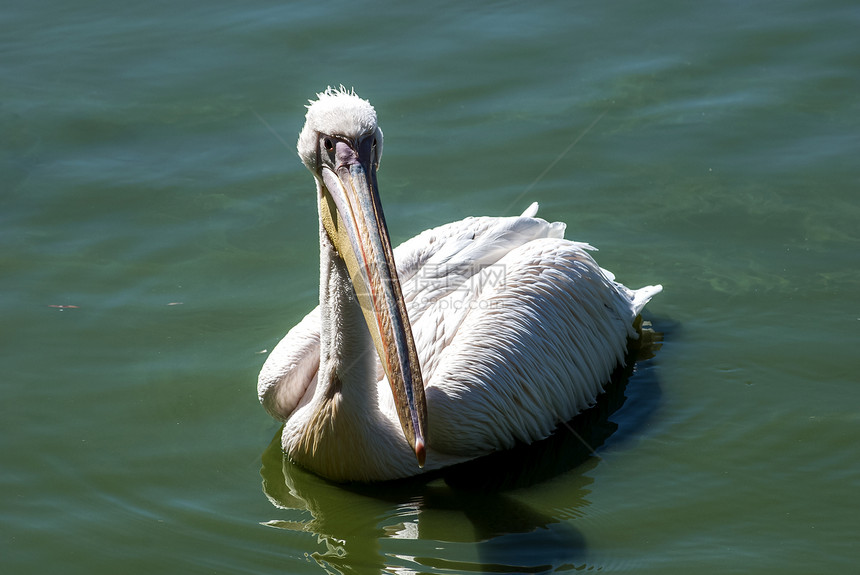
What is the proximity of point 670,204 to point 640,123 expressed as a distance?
938 mm

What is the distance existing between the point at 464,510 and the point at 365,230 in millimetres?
1165

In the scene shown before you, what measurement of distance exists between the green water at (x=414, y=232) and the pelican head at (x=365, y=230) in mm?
681

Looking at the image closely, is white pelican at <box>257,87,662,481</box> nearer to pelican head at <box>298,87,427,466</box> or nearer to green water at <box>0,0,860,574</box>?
pelican head at <box>298,87,427,466</box>

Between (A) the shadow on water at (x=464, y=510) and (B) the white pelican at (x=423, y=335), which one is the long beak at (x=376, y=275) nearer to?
(B) the white pelican at (x=423, y=335)

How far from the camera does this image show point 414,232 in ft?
19.5

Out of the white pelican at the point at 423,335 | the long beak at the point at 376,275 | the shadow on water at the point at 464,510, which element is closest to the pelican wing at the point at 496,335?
the white pelican at the point at 423,335

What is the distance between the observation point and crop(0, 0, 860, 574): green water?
3988 millimetres

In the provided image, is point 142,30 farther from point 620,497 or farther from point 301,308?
point 620,497

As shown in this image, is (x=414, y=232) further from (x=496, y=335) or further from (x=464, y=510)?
(x=464, y=510)

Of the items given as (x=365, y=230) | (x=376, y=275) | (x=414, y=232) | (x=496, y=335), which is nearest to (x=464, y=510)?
(x=496, y=335)

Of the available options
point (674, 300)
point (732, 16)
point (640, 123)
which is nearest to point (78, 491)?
point (674, 300)

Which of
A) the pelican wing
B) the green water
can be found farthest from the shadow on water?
the pelican wing

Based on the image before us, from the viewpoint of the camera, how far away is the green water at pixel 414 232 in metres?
3.99

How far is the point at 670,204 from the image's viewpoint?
615cm
